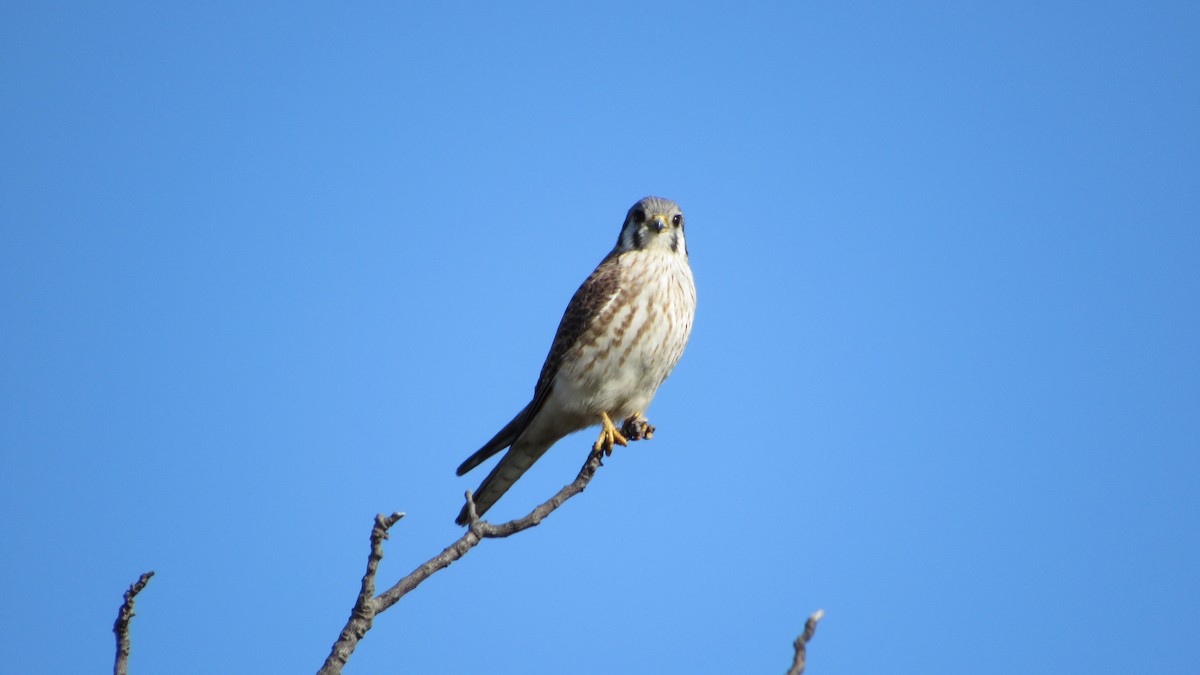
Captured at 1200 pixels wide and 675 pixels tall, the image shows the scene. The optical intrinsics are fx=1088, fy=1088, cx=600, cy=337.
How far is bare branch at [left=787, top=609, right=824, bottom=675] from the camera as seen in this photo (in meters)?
1.96

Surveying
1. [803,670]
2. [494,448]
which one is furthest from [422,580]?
[494,448]

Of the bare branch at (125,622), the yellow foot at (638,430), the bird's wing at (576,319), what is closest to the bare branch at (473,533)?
the bare branch at (125,622)

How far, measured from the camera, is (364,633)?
7.91 feet

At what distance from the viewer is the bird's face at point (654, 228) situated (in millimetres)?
5031

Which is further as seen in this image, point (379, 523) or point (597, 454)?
point (597, 454)

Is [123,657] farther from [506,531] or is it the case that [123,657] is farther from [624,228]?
[624,228]

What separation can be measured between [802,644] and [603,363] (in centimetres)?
270

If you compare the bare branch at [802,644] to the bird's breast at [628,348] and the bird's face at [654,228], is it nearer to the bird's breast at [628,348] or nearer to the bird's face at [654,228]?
the bird's breast at [628,348]

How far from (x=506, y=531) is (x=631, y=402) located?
6.19 ft

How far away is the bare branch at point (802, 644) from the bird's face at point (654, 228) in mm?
3090

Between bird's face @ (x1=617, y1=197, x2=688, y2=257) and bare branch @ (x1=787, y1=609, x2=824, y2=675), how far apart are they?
3090 mm

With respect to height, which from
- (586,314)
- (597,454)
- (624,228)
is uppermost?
(624,228)

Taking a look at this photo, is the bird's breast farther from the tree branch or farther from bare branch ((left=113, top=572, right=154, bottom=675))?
bare branch ((left=113, top=572, right=154, bottom=675))

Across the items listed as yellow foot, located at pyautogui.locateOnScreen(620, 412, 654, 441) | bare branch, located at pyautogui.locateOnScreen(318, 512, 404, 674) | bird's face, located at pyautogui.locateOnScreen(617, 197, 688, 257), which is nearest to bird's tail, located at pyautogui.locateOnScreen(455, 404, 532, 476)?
yellow foot, located at pyautogui.locateOnScreen(620, 412, 654, 441)
